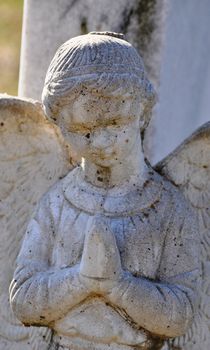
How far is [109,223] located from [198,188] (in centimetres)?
38

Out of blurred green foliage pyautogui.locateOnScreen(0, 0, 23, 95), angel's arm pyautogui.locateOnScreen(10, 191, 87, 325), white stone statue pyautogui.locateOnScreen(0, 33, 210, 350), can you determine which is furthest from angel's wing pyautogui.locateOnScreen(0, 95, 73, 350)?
blurred green foliage pyautogui.locateOnScreen(0, 0, 23, 95)

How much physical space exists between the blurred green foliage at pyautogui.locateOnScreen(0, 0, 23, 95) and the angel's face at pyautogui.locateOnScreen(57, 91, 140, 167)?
4385 millimetres

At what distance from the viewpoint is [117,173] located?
2.82 metres

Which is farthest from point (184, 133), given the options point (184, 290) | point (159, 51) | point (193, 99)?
point (184, 290)

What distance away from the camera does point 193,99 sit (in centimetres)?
392

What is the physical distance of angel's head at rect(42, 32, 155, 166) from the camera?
2662mm

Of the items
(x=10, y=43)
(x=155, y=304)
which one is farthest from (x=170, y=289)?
(x=10, y=43)

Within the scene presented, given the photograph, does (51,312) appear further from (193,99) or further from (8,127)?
(193,99)

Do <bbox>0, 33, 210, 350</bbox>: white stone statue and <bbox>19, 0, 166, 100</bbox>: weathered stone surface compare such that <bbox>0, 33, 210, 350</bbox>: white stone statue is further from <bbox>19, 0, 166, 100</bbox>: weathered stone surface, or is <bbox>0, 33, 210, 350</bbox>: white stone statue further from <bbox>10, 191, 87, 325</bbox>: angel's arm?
<bbox>19, 0, 166, 100</bbox>: weathered stone surface

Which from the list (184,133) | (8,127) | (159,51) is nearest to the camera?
(8,127)

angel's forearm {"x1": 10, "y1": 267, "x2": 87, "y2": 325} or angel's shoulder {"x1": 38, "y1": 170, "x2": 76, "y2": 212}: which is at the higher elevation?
angel's shoulder {"x1": 38, "y1": 170, "x2": 76, "y2": 212}

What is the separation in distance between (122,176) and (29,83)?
1.00 meters

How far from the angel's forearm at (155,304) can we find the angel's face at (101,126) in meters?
0.32

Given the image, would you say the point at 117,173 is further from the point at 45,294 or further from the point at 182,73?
the point at 182,73
